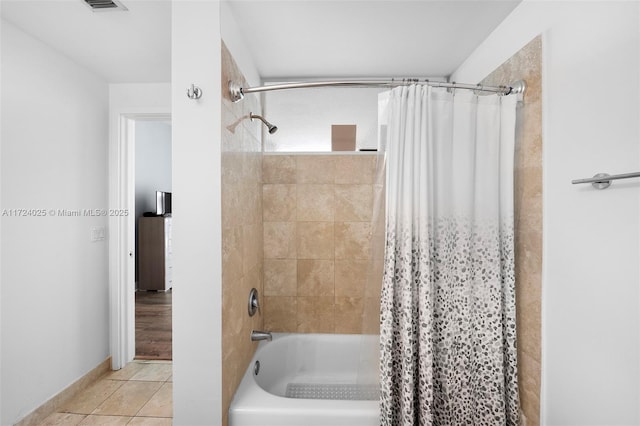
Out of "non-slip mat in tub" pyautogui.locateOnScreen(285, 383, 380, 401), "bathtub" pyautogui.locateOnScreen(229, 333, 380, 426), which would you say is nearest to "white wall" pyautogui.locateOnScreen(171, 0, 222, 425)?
"bathtub" pyautogui.locateOnScreen(229, 333, 380, 426)

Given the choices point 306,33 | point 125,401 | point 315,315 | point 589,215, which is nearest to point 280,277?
point 315,315

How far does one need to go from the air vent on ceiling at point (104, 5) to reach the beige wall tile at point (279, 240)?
1.47 m

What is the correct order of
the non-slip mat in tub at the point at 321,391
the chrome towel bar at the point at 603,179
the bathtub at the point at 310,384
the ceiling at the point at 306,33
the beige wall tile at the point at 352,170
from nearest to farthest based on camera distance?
the chrome towel bar at the point at 603,179 < the bathtub at the point at 310,384 < the ceiling at the point at 306,33 < the non-slip mat in tub at the point at 321,391 < the beige wall tile at the point at 352,170

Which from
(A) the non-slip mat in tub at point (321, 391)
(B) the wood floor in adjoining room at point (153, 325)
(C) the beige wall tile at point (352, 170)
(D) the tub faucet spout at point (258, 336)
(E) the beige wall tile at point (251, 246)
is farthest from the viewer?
(B) the wood floor in adjoining room at point (153, 325)

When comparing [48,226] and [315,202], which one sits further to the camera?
[315,202]

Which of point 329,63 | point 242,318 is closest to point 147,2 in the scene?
point 329,63

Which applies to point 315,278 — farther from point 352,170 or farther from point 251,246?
point 352,170

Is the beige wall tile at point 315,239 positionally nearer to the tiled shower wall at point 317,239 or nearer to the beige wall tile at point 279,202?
the tiled shower wall at point 317,239

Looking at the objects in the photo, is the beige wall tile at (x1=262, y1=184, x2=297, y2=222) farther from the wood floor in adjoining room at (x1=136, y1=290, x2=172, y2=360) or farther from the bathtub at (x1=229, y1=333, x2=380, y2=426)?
the wood floor in adjoining room at (x1=136, y1=290, x2=172, y2=360)

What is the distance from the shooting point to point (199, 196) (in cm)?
143

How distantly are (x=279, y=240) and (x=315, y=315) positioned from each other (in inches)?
23.9

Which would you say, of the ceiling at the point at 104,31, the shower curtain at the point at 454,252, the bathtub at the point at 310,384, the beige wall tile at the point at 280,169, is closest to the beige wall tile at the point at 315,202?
the beige wall tile at the point at 280,169

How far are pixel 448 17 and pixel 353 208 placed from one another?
1261mm

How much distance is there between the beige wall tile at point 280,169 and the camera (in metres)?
2.41
